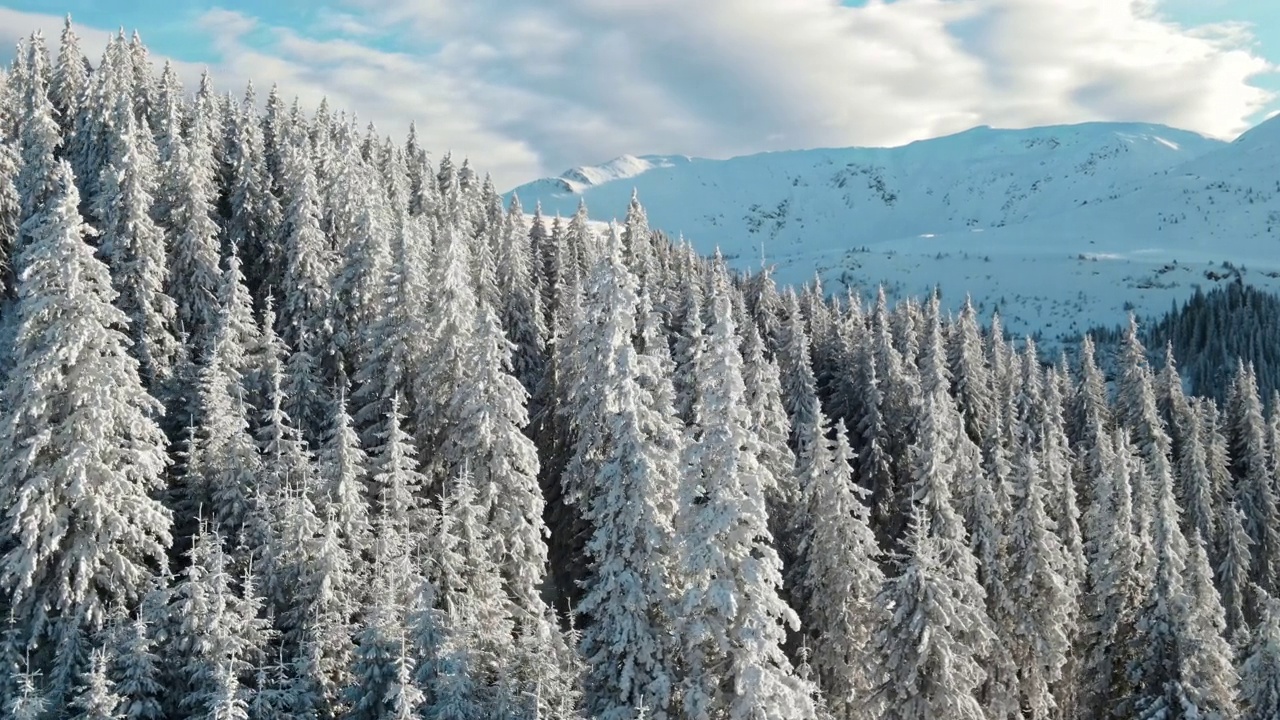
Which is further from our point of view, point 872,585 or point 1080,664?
point 1080,664

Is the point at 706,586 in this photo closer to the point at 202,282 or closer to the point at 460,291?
the point at 460,291

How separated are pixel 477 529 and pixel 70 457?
1188 cm

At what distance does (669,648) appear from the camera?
990 inches

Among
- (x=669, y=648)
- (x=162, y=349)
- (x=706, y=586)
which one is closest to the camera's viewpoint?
(x=706, y=586)

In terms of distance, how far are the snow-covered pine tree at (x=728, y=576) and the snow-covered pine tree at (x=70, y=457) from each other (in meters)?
16.2

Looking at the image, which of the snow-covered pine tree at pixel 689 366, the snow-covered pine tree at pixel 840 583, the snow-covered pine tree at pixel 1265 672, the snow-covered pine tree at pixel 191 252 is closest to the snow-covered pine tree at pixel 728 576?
the snow-covered pine tree at pixel 840 583

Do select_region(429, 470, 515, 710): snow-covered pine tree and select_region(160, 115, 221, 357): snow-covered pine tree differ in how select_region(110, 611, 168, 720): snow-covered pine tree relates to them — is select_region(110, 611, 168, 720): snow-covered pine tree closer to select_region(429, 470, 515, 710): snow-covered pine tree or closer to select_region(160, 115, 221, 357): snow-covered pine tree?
select_region(429, 470, 515, 710): snow-covered pine tree

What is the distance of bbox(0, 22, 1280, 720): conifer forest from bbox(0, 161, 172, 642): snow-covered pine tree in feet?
0.36

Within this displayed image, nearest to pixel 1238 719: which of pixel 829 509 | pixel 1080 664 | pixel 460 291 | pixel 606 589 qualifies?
pixel 1080 664

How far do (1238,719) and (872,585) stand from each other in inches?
510

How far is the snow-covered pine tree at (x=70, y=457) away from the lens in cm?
2528

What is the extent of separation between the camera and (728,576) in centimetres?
2283

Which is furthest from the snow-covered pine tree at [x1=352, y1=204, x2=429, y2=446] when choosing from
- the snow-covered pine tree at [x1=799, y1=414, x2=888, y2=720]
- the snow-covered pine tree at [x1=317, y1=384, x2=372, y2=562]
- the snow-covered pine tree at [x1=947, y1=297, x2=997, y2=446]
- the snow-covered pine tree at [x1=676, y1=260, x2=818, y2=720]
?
the snow-covered pine tree at [x1=947, y1=297, x2=997, y2=446]

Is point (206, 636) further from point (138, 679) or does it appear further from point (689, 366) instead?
point (689, 366)
